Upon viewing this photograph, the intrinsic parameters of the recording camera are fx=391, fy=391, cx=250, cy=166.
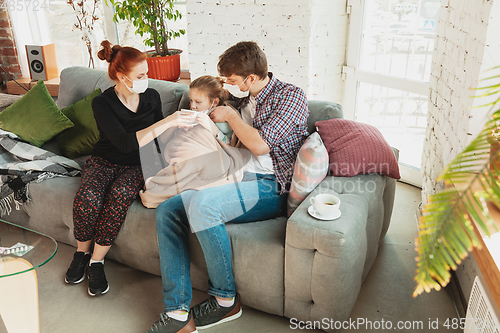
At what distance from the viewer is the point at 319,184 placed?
165cm

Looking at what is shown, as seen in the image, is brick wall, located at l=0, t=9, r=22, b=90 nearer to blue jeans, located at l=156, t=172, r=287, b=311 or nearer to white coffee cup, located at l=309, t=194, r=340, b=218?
blue jeans, located at l=156, t=172, r=287, b=311

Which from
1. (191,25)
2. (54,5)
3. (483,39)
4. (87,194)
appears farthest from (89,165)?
(54,5)

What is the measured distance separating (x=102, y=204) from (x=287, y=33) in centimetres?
176

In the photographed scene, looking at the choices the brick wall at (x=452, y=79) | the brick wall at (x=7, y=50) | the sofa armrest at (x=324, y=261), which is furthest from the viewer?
the brick wall at (x=7, y=50)

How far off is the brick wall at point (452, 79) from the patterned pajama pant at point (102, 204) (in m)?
1.44

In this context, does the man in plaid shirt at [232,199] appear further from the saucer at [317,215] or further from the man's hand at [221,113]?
the saucer at [317,215]

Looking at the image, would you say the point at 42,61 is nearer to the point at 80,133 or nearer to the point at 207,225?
the point at 80,133

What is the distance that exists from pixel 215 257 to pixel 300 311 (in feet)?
1.30

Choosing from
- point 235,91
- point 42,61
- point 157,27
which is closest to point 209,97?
point 235,91

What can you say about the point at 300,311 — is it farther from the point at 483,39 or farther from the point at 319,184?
the point at 483,39

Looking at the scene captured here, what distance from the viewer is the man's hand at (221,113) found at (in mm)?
1712

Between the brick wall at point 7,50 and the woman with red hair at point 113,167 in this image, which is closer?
the woman with red hair at point 113,167

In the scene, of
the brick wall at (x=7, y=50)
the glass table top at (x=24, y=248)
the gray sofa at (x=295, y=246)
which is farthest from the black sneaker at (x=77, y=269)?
the brick wall at (x=7, y=50)

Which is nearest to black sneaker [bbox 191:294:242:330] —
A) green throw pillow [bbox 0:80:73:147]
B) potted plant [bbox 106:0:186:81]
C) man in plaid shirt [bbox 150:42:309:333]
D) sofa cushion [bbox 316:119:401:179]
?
man in plaid shirt [bbox 150:42:309:333]
